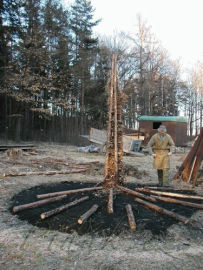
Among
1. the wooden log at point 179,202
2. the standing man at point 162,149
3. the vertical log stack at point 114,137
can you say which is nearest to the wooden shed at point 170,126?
the standing man at point 162,149

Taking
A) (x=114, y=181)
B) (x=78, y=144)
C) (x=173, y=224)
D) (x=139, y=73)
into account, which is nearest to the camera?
(x=173, y=224)

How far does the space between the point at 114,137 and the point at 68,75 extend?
66.2 feet

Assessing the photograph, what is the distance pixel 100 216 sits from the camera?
13.9ft

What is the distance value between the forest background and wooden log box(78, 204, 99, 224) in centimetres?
913

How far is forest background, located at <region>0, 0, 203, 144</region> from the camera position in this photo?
59.1ft

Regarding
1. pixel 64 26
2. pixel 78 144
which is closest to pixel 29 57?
pixel 64 26

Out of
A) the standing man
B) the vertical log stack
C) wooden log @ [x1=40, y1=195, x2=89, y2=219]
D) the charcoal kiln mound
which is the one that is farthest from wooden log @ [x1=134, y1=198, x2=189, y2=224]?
the standing man

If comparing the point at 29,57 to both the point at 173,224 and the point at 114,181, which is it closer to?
the point at 114,181

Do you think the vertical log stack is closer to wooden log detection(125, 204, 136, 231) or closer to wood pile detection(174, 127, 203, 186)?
wooden log detection(125, 204, 136, 231)

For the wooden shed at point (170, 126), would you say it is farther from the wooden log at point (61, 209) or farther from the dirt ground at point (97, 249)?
the dirt ground at point (97, 249)

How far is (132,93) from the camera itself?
31953mm

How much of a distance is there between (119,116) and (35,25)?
55.7ft

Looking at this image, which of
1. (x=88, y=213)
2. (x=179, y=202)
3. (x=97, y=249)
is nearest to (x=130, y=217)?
(x=88, y=213)

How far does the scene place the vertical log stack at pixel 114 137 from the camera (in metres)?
5.62
